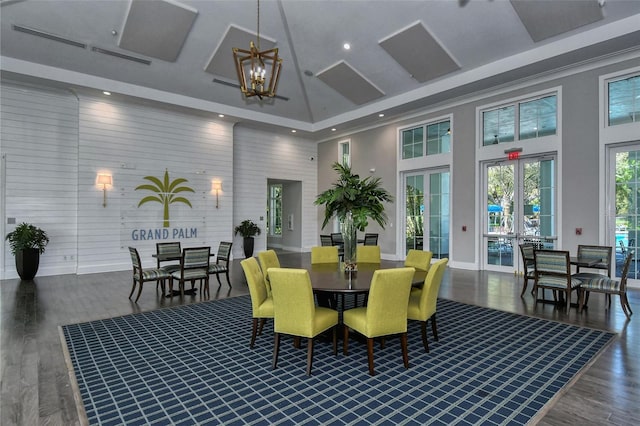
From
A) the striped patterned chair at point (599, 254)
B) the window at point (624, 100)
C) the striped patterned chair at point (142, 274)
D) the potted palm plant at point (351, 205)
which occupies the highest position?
the window at point (624, 100)

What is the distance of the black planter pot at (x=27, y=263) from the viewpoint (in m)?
6.96

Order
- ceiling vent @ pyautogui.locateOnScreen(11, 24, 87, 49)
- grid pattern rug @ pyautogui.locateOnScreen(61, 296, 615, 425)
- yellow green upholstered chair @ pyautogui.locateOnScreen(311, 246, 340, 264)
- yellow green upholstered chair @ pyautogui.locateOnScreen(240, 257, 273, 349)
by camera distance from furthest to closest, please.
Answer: ceiling vent @ pyautogui.locateOnScreen(11, 24, 87, 49)
yellow green upholstered chair @ pyautogui.locateOnScreen(311, 246, 340, 264)
yellow green upholstered chair @ pyautogui.locateOnScreen(240, 257, 273, 349)
grid pattern rug @ pyautogui.locateOnScreen(61, 296, 615, 425)

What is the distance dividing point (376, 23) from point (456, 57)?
1859mm

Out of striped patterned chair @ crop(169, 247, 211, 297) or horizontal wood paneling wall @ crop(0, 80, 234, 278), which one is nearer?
striped patterned chair @ crop(169, 247, 211, 297)

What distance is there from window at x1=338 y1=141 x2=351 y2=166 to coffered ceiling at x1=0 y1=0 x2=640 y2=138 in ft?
9.92

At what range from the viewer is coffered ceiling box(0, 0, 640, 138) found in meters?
5.80

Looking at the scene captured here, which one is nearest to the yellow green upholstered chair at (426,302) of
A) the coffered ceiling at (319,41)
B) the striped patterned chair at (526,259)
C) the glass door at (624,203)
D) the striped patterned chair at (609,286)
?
the striped patterned chair at (609,286)

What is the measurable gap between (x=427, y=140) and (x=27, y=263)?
981 cm

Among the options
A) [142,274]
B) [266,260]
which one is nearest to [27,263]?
[142,274]

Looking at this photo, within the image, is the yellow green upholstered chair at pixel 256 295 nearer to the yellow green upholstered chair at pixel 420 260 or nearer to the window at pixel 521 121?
the yellow green upholstered chair at pixel 420 260

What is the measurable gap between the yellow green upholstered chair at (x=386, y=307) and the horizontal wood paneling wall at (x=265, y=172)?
8.31 m

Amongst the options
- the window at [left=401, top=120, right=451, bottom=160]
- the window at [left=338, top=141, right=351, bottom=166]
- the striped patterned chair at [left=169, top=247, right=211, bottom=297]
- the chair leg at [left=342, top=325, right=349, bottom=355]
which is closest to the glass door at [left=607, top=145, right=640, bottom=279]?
the window at [left=401, top=120, right=451, bottom=160]

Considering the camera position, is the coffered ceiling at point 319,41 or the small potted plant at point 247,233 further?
the small potted plant at point 247,233

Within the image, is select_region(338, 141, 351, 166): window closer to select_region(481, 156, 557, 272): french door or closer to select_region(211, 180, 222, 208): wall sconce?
select_region(211, 180, 222, 208): wall sconce
